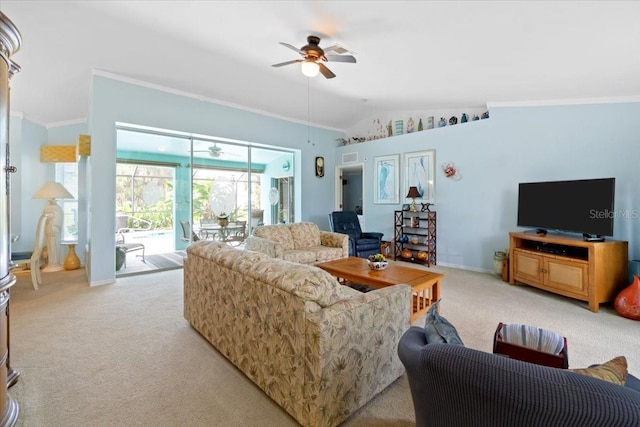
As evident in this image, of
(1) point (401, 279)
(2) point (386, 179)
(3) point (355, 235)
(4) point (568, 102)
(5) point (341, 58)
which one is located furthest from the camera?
(2) point (386, 179)

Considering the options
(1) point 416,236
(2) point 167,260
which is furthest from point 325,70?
(2) point 167,260

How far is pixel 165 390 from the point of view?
1904 mm

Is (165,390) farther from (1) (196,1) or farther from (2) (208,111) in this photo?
(2) (208,111)

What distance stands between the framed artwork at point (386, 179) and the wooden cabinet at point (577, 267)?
2.71 meters

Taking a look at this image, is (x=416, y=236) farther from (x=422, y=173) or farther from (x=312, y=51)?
(x=312, y=51)

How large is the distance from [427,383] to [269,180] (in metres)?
6.15

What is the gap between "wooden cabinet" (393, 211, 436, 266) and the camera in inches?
219

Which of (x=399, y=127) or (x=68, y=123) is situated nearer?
(x=68, y=123)

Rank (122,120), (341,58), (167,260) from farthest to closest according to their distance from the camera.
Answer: (167,260) → (122,120) → (341,58)

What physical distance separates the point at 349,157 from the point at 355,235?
7.85 feet

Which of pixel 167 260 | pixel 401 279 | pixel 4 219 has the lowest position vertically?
pixel 167 260

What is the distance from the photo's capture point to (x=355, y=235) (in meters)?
5.73

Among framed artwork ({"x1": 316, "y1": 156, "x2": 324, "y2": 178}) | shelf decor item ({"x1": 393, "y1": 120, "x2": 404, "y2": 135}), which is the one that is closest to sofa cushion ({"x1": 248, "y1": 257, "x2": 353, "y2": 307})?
shelf decor item ({"x1": 393, "y1": 120, "x2": 404, "y2": 135})

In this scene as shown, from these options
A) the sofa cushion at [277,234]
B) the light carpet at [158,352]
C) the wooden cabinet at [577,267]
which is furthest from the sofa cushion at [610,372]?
the sofa cushion at [277,234]
